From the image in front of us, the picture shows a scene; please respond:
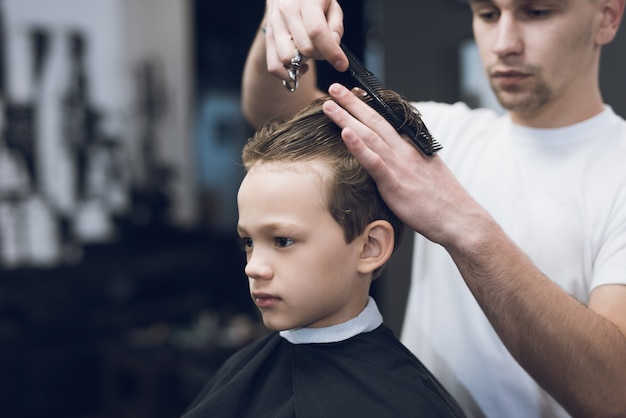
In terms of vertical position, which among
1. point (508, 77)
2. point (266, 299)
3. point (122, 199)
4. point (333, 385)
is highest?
point (508, 77)

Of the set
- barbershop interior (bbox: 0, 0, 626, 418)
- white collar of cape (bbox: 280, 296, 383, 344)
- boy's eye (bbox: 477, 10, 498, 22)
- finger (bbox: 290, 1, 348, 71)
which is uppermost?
boy's eye (bbox: 477, 10, 498, 22)

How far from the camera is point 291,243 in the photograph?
3.65ft

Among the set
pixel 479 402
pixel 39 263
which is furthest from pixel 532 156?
pixel 39 263

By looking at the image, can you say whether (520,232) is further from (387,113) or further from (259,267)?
(259,267)

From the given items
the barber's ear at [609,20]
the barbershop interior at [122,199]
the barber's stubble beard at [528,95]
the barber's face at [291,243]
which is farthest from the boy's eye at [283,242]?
the barbershop interior at [122,199]

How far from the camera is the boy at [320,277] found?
3.63 feet

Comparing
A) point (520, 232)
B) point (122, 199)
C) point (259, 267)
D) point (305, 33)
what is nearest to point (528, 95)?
point (520, 232)

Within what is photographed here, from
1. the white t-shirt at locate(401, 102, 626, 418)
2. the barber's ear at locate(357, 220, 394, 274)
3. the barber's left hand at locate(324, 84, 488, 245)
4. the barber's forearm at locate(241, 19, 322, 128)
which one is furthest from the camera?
the barber's forearm at locate(241, 19, 322, 128)

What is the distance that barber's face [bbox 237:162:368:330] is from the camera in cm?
110

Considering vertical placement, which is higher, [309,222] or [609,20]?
[609,20]

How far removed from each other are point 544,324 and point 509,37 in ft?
1.93

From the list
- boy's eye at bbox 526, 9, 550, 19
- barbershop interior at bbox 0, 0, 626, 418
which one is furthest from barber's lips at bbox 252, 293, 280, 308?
barbershop interior at bbox 0, 0, 626, 418

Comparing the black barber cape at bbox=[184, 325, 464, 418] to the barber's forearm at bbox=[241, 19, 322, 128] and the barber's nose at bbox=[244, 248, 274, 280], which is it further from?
the barber's forearm at bbox=[241, 19, 322, 128]

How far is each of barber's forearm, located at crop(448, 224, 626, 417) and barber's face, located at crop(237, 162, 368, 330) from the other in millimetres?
213
